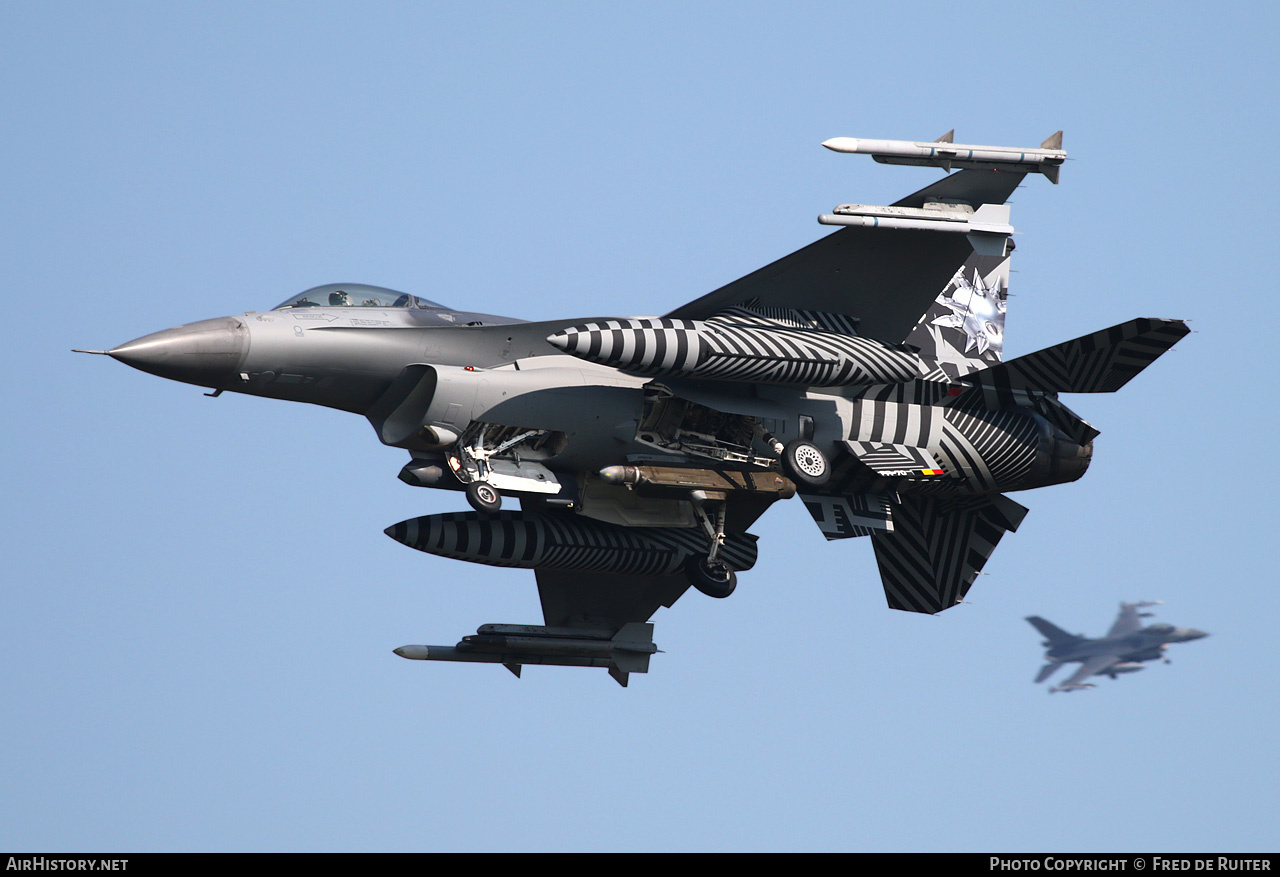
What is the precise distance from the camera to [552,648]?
2506 centimetres

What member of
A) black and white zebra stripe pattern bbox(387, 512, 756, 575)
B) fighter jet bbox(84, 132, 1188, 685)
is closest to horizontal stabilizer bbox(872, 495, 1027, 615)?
fighter jet bbox(84, 132, 1188, 685)

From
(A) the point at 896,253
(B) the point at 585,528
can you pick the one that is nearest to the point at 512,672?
(B) the point at 585,528

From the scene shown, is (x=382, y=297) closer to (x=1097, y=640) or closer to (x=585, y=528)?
(x=585, y=528)

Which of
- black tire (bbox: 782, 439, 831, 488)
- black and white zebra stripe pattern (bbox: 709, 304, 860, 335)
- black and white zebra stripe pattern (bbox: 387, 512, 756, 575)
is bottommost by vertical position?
black and white zebra stripe pattern (bbox: 387, 512, 756, 575)

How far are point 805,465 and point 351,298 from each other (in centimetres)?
568

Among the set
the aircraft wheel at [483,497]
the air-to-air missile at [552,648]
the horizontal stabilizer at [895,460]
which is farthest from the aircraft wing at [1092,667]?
the air-to-air missile at [552,648]

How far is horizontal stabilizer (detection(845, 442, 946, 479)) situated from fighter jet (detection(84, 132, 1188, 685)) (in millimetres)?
31

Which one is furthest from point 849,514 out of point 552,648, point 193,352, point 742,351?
point 193,352

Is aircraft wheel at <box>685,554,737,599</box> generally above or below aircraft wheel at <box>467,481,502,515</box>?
below

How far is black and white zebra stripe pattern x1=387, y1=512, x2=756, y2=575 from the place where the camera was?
71.8 feet

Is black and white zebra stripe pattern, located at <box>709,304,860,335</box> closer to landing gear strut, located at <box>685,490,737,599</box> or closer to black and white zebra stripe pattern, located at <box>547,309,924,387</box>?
black and white zebra stripe pattern, located at <box>547,309,924,387</box>

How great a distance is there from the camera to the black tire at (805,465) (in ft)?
71.5

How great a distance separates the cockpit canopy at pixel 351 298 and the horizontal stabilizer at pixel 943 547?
24.3ft

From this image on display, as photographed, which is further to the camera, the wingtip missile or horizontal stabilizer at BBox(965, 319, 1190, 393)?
horizontal stabilizer at BBox(965, 319, 1190, 393)
